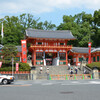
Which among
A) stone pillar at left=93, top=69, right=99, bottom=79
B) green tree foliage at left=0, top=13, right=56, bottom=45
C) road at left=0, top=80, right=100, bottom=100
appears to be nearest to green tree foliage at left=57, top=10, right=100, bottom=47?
green tree foliage at left=0, top=13, right=56, bottom=45

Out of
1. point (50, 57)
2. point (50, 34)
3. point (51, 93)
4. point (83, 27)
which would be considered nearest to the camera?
point (51, 93)

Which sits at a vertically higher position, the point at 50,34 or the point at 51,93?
the point at 50,34

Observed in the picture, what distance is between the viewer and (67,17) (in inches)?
2530

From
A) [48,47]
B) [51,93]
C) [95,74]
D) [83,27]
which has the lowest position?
[51,93]

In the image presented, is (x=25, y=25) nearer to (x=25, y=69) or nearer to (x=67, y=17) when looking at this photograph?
(x=67, y=17)

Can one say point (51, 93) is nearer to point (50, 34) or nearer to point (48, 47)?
point (48, 47)

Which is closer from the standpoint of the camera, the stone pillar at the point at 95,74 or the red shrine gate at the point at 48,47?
the stone pillar at the point at 95,74

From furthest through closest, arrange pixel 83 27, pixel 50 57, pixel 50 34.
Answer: pixel 83 27 → pixel 50 57 → pixel 50 34

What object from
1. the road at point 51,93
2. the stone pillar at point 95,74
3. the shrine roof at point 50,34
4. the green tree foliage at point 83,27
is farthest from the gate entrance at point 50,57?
the road at point 51,93

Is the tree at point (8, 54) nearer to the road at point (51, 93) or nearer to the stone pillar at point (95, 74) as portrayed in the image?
the stone pillar at point (95, 74)

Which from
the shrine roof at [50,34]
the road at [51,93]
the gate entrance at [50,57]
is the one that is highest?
the shrine roof at [50,34]

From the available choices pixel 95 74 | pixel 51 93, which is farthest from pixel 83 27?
pixel 51 93

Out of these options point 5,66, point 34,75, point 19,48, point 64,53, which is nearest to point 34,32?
point 19,48

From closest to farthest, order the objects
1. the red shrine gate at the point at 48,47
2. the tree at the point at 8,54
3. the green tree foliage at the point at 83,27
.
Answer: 1. the tree at the point at 8,54
2. the red shrine gate at the point at 48,47
3. the green tree foliage at the point at 83,27
